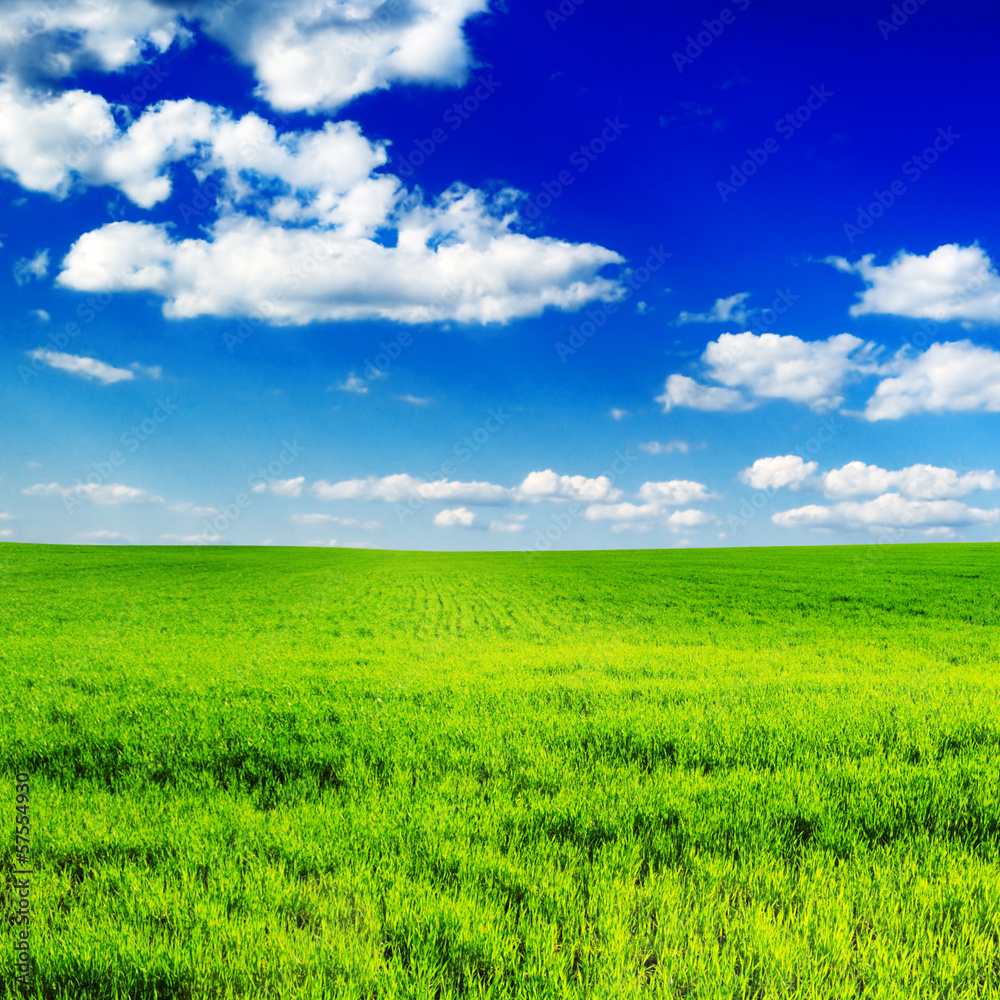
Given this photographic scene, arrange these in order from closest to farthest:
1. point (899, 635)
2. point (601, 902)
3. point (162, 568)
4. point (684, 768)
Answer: point (601, 902) → point (684, 768) → point (899, 635) → point (162, 568)

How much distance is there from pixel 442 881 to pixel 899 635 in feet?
61.5

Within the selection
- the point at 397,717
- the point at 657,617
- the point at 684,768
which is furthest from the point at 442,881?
the point at 657,617

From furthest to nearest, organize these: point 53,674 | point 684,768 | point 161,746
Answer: point 53,674 < point 161,746 < point 684,768

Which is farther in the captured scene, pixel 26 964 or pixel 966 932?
pixel 966 932

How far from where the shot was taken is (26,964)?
3316 millimetres

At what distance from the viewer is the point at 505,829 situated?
15.9ft

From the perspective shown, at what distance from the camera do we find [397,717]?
770 cm

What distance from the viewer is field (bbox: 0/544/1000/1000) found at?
334cm

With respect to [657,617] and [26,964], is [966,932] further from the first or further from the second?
[657,617]

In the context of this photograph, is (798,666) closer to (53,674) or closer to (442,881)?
(442,881)

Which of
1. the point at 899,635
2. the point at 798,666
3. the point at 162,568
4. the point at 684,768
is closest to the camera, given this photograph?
the point at 684,768

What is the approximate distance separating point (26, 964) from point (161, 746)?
360 cm

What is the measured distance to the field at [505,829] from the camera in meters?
3.34

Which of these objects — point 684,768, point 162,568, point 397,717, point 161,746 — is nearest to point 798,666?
point 684,768
